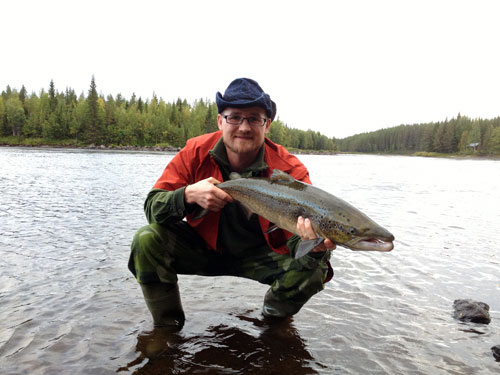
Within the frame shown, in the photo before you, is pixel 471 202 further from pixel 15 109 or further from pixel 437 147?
pixel 437 147

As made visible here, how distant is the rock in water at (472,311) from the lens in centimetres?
440

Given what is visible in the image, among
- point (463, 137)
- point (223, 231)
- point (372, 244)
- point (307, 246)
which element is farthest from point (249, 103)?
point (463, 137)

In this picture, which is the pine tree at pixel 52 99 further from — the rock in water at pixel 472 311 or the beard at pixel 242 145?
the rock in water at pixel 472 311

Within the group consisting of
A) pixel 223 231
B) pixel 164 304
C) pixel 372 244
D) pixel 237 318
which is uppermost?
pixel 372 244

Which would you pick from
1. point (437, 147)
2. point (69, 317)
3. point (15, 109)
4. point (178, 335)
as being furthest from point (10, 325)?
point (437, 147)

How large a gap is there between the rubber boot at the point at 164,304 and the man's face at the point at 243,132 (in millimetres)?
1688

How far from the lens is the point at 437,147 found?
494 ft

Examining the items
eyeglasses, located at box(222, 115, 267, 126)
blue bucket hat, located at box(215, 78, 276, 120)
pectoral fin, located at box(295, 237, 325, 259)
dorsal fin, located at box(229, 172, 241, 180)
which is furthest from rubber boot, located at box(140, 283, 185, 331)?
blue bucket hat, located at box(215, 78, 276, 120)

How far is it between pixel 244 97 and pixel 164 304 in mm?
2375

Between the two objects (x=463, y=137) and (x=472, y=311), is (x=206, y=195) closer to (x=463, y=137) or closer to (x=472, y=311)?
(x=472, y=311)

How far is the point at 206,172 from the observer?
408cm

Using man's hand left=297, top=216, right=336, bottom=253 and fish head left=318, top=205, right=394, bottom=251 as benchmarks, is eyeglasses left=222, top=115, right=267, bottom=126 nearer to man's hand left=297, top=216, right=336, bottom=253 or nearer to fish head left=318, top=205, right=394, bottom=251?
man's hand left=297, top=216, right=336, bottom=253

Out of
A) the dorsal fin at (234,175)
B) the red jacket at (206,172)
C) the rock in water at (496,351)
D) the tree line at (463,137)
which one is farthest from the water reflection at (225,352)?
the tree line at (463,137)

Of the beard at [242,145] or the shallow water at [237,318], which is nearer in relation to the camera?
the shallow water at [237,318]
